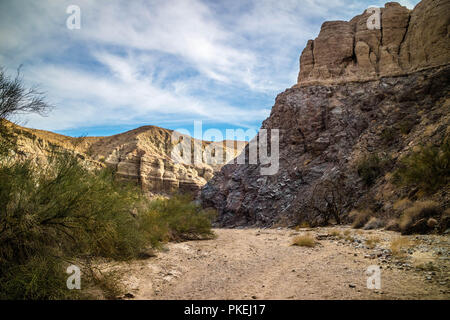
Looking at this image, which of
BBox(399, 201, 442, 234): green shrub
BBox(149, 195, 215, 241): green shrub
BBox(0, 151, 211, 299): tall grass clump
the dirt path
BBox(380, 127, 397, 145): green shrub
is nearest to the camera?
BBox(0, 151, 211, 299): tall grass clump

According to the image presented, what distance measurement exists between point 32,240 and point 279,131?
27833mm

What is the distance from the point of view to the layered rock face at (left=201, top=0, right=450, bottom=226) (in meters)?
19.4

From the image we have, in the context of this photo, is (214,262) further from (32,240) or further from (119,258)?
(32,240)

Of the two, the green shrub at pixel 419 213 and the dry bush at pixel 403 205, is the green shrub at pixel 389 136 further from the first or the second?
the green shrub at pixel 419 213

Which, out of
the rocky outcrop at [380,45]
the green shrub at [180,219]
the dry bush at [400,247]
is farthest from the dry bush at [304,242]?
the rocky outcrop at [380,45]

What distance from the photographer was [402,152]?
17922mm

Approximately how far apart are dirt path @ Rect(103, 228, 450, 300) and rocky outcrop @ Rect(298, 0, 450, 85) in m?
24.1

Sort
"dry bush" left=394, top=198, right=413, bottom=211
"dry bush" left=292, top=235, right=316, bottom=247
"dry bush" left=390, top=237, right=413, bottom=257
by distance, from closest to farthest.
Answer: "dry bush" left=390, top=237, right=413, bottom=257 < "dry bush" left=292, top=235, right=316, bottom=247 < "dry bush" left=394, top=198, right=413, bottom=211

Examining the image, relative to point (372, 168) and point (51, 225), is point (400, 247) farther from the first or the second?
point (372, 168)

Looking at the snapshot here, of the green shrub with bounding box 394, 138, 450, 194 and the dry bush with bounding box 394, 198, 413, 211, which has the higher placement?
the green shrub with bounding box 394, 138, 450, 194

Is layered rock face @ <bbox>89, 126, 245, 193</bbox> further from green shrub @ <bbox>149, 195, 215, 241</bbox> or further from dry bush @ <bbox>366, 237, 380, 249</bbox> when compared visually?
dry bush @ <bbox>366, 237, 380, 249</bbox>

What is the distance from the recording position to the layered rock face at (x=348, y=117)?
63.8 ft

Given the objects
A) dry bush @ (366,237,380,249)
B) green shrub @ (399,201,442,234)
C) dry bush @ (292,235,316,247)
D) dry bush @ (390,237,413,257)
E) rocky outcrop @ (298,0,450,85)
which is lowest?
dry bush @ (292,235,316,247)

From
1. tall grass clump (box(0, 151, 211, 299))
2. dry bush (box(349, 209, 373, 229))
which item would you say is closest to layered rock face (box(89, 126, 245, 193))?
dry bush (box(349, 209, 373, 229))
